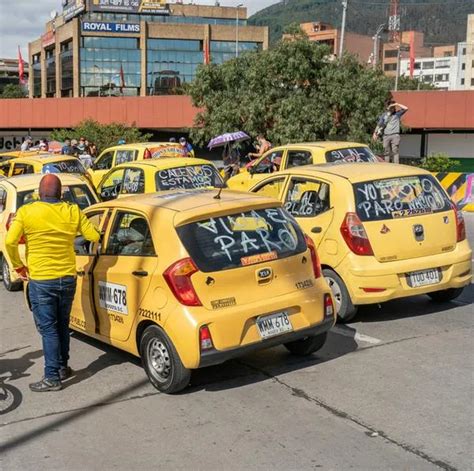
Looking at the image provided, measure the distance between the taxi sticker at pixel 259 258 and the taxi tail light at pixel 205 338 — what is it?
64 centimetres

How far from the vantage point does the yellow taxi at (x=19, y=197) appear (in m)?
9.78

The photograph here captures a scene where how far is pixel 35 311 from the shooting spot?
Result: 18.7 feet

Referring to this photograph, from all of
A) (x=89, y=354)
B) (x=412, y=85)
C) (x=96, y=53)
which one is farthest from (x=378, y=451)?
(x=96, y=53)

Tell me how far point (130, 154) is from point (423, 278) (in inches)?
429

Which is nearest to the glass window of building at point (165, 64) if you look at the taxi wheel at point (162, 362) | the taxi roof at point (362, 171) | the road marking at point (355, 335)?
the taxi roof at point (362, 171)

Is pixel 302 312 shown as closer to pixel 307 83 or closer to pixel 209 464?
pixel 209 464

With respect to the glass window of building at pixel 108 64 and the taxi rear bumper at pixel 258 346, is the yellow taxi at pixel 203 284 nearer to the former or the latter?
the taxi rear bumper at pixel 258 346

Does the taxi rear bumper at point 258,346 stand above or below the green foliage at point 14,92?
below

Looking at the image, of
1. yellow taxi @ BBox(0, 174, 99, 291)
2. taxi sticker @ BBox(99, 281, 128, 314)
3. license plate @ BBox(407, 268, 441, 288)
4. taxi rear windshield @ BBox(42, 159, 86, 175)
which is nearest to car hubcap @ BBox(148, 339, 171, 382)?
taxi sticker @ BBox(99, 281, 128, 314)

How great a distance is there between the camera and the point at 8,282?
995 centimetres

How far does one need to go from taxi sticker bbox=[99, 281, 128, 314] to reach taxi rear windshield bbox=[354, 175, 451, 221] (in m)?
2.70

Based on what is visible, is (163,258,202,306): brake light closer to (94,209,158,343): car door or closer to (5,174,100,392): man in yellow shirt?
(94,209,158,343): car door

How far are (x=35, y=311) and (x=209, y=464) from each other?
2.20 metres

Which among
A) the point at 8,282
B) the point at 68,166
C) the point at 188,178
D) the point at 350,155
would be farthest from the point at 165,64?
the point at 8,282
